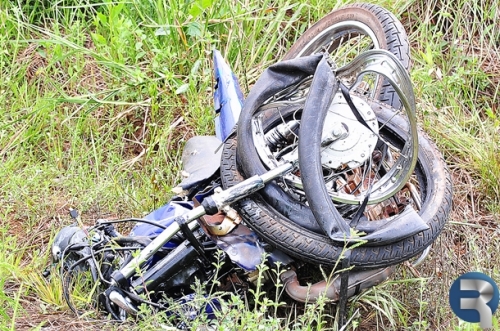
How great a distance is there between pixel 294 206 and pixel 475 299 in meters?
0.83

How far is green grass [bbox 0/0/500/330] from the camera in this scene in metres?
4.00

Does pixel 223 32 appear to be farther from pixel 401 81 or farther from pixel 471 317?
pixel 471 317

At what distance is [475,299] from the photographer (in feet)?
8.89

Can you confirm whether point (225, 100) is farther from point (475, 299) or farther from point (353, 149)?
point (475, 299)

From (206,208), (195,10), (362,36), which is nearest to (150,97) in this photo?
(195,10)

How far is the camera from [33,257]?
366 centimetres

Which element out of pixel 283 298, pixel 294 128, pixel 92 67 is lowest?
pixel 283 298

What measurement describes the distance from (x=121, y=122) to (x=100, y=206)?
79cm

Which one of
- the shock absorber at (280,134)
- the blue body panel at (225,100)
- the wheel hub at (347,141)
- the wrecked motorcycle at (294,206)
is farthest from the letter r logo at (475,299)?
the blue body panel at (225,100)

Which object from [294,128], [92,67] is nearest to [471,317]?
[294,128]

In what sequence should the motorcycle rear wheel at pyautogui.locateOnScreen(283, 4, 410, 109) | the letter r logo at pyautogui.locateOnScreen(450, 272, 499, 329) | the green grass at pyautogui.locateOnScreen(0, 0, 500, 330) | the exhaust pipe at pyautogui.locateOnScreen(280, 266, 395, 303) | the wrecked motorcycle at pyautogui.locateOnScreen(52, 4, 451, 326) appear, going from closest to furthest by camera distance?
the letter r logo at pyautogui.locateOnScreen(450, 272, 499, 329), the wrecked motorcycle at pyautogui.locateOnScreen(52, 4, 451, 326), the exhaust pipe at pyautogui.locateOnScreen(280, 266, 395, 303), the motorcycle rear wheel at pyautogui.locateOnScreen(283, 4, 410, 109), the green grass at pyautogui.locateOnScreen(0, 0, 500, 330)

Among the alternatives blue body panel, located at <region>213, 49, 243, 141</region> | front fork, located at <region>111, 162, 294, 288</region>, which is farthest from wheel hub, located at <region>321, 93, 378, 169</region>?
blue body panel, located at <region>213, 49, 243, 141</region>

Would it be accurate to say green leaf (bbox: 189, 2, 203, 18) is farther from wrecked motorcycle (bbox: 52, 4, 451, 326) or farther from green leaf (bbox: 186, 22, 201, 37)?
wrecked motorcycle (bbox: 52, 4, 451, 326)

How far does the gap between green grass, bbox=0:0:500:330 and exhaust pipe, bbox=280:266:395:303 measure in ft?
1.37
